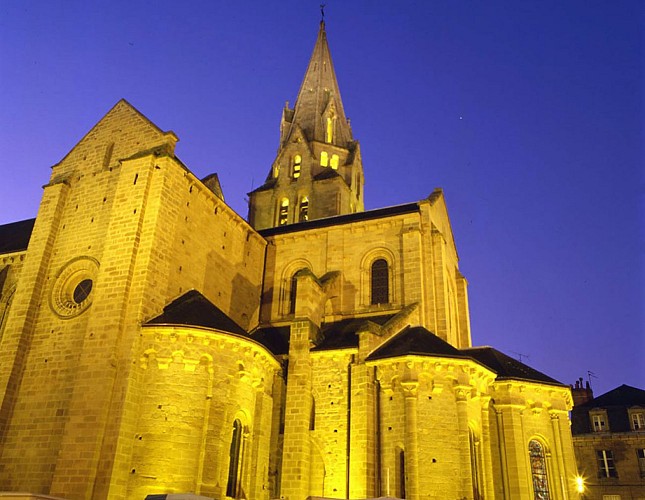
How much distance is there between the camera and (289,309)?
25.6 meters

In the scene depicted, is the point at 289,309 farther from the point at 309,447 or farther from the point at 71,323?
the point at 71,323

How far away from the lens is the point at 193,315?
18.1 metres

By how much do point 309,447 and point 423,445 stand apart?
387 centimetres

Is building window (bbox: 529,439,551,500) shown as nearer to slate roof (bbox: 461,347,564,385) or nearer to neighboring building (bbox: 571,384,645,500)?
slate roof (bbox: 461,347,564,385)

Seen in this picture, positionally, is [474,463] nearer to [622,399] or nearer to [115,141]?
[115,141]

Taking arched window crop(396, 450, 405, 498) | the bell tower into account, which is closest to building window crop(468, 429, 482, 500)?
arched window crop(396, 450, 405, 498)

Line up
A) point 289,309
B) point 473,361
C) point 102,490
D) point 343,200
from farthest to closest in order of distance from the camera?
1. point 343,200
2. point 289,309
3. point 473,361
4. point 102,490

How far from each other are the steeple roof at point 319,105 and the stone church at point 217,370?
52.6 ft

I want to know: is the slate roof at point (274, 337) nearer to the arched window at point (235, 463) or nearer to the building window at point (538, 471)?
the arched window at point (235, 463)

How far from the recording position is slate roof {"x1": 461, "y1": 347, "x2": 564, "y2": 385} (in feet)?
66.8

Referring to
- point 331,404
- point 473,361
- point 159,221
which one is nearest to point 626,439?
point 473,361

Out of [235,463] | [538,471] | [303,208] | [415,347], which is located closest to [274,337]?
[235,463]

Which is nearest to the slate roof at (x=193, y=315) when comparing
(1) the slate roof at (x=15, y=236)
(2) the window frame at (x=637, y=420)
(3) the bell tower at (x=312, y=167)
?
(1) the slate roof at (x=15, y=236)

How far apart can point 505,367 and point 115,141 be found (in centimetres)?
1681
